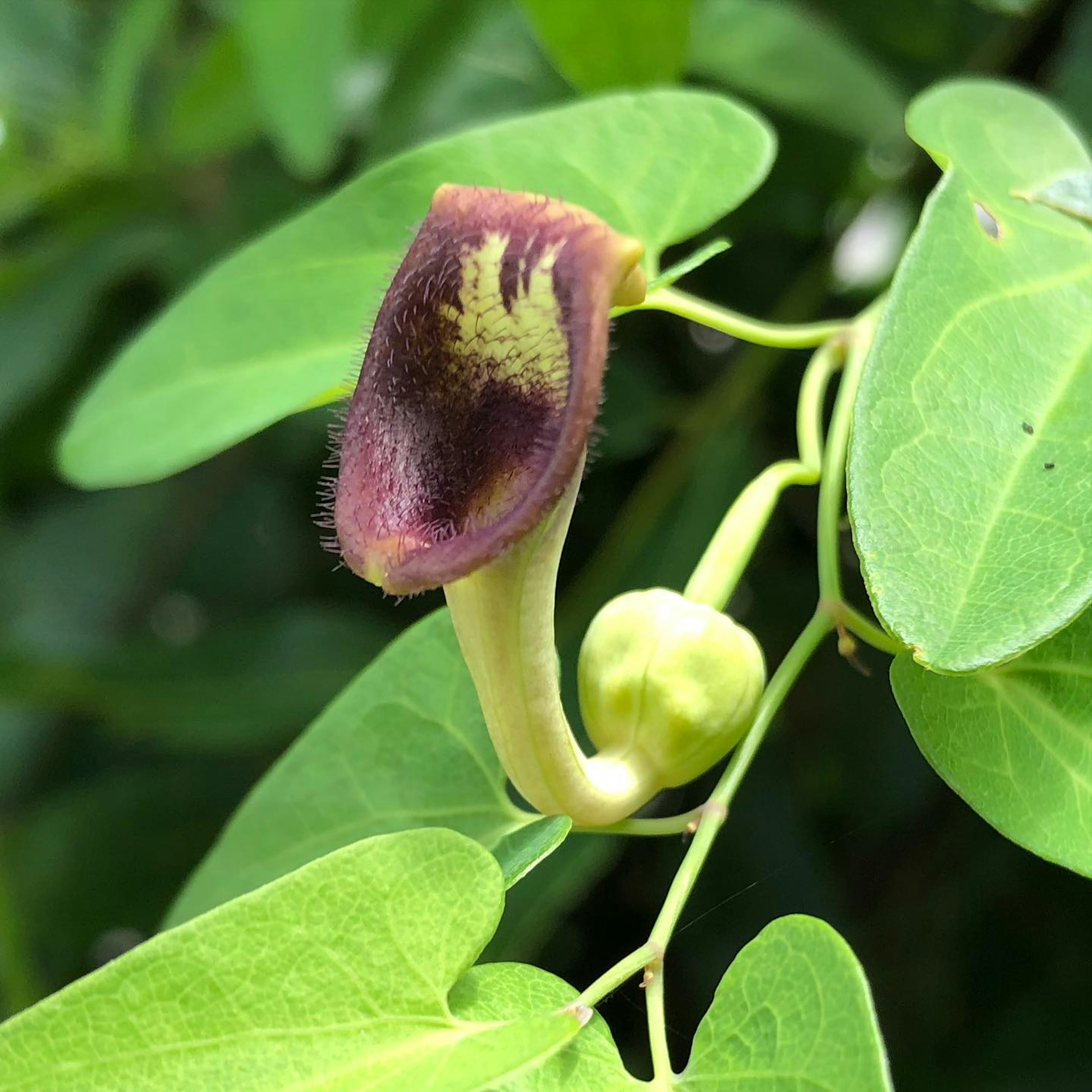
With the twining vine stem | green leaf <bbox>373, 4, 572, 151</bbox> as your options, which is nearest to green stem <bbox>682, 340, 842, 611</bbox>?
the twining vine stem

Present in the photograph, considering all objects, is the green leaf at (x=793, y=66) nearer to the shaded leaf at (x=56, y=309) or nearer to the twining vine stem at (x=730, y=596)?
the twining vine stem at (x=730, y=596)

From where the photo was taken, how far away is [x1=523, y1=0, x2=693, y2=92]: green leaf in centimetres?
74

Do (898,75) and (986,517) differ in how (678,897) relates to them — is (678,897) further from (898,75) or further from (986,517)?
(898,75)

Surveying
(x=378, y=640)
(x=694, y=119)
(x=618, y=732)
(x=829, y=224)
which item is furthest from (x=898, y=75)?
(x=618, y=732)

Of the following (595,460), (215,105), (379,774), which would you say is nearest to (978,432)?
(379,774)

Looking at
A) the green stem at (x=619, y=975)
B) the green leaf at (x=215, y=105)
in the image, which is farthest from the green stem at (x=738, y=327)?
the green leaf at (x=215, y=105)

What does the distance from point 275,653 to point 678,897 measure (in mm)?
673

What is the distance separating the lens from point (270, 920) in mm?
358

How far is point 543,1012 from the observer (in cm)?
37

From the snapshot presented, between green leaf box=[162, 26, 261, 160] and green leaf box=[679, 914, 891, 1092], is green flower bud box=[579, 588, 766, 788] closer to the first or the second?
green leaf box=[679, 914, 891, 1092]

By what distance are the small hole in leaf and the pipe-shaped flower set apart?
17 centimetres

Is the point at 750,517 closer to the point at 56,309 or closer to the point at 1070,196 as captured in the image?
the point at 1070,196

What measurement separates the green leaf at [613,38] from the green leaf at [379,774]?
0.40 metres

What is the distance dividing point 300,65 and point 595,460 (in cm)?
31
